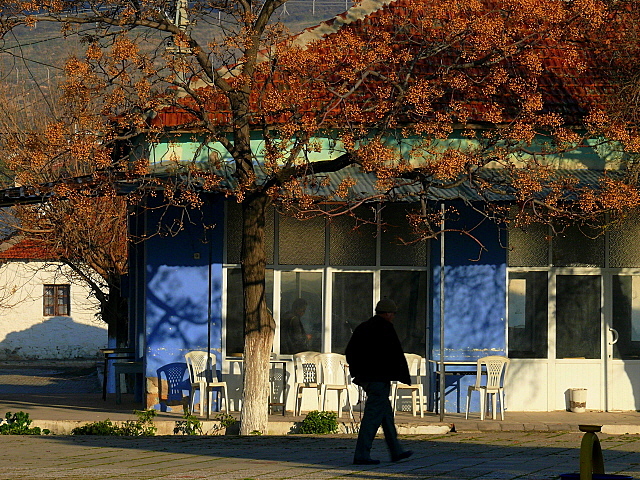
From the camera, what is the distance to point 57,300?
139 ft

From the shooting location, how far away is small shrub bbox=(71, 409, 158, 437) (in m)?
13.7

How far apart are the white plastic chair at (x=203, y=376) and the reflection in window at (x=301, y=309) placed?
126cm

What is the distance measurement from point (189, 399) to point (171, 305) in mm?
1444

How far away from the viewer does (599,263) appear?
16578 millimetres

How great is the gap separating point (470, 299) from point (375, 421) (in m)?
6.60

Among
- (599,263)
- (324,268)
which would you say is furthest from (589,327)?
(324,268)

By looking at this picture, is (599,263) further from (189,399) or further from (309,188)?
(189,399)

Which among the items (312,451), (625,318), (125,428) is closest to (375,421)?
(312,451)

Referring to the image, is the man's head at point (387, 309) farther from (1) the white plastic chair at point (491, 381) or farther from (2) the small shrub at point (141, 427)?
(1) the white plastic chair at point (491, 381)

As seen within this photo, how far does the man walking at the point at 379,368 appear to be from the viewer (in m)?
9.88

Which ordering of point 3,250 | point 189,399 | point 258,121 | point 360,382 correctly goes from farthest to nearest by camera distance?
point 3,250
point 189,399
point 258,121
point 360,382

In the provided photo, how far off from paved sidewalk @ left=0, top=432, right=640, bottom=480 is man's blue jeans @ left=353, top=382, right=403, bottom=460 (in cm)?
17

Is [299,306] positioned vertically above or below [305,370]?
Result: above

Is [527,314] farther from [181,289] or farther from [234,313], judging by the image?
[181,289]
